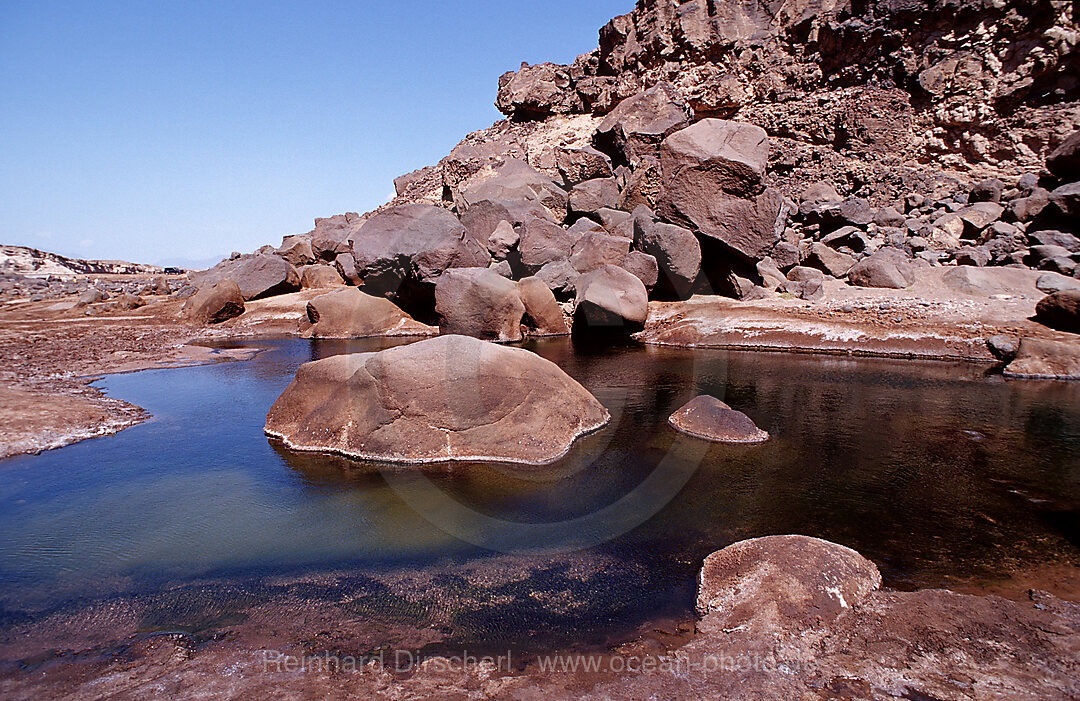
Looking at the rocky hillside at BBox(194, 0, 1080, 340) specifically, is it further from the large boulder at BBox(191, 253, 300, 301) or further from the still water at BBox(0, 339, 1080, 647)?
the still water at BBox(0, 339, 1080, 647)

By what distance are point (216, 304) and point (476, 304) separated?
925 centimetres

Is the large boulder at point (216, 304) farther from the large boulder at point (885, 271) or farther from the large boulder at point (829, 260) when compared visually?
the large boulder at point (885, 271)

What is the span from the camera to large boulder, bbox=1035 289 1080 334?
43.3 ft

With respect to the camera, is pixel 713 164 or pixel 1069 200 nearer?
pixel 713 164

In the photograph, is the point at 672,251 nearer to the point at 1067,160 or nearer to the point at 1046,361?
the point at 1046,361

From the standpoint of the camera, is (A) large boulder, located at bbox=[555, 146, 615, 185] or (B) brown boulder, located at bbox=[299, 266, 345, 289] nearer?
(B) brown boulder, located at bbox=[299, 266, 345, 289]

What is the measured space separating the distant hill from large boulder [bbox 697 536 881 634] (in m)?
53.1

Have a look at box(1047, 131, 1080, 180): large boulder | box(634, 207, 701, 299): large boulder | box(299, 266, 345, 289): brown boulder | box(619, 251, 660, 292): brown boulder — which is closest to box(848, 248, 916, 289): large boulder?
box(634, 207, 701, 299): large boulder

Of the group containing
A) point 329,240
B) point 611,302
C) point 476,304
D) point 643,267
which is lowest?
point 611,302

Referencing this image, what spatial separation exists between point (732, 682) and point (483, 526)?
2.79m

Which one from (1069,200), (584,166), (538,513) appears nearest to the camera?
(538,513)

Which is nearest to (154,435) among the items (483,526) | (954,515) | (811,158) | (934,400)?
(483,526)

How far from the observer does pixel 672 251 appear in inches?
673

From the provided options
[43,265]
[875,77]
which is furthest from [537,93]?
[43,265]
